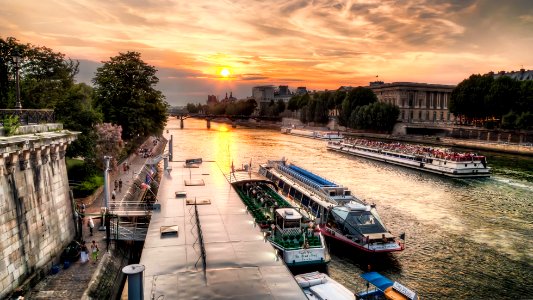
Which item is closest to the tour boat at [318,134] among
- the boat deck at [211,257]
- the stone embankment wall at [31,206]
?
the boat deck at [211,257]

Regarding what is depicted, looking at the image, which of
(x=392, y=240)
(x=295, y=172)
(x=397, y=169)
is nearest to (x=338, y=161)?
(x=397, y=169)

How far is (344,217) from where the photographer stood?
30.3m

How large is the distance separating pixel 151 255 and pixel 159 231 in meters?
3.35

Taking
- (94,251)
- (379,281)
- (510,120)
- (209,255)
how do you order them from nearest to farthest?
1. (209,255)
2. (379,281)
3. (94,251)
4. (510,120)

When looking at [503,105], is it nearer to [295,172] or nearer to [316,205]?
[295,172]

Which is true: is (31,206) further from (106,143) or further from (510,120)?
(510,120)

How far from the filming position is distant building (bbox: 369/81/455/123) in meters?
152

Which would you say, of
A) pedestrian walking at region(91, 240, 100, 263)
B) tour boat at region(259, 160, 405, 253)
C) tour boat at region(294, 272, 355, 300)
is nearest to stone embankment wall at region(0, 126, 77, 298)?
pedestrian walking at region(91, 240, 100, 263)

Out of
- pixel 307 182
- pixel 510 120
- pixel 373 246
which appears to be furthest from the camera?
pixel 510 120

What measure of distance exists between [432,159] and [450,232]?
33.1 metres

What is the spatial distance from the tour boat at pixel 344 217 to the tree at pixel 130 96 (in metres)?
35.3

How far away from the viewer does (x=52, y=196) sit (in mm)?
23109

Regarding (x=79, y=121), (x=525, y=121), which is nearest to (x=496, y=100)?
(x=525, y=121)

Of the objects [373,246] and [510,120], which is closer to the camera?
[373,246]
